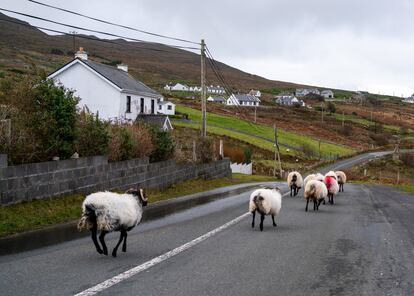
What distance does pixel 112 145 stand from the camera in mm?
20562

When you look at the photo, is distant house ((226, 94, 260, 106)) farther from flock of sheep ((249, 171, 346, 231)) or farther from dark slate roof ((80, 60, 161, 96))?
flock of sheep ((249, 171, 346, 231))

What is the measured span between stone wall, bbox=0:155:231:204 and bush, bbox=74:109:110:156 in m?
0.47

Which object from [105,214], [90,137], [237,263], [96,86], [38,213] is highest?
[96,86]

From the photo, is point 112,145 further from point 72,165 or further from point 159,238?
point 159,238

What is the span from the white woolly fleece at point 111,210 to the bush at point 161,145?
16.0 metres

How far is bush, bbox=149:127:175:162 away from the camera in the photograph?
84.1 feet

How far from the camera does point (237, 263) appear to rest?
8812mm

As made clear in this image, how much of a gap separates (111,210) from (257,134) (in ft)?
296

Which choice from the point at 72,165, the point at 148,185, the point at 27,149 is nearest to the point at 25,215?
the point at 27,149

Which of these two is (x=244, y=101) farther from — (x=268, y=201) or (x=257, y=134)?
(x=268, y=201)

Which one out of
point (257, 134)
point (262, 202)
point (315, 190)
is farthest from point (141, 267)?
point (257, 134)

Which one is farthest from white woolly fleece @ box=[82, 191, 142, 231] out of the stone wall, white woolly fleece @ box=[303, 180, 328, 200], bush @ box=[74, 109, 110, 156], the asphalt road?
bush @ box=[74, 109, 110, 156]

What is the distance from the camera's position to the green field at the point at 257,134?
88250mm

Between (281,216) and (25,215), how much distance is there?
292 inches
